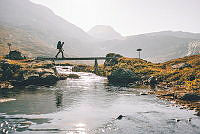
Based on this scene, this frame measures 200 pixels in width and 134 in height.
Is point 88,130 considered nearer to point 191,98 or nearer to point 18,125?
point 18,125

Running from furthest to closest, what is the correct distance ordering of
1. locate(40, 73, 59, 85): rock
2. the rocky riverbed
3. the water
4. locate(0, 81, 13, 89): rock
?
locate(40, 73, 59, 85): rock < locate(0, 81, 13, 89): rock < the rocky riverbed < the water

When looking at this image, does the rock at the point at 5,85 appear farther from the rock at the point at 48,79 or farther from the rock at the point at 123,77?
the rock at the point at 123,77

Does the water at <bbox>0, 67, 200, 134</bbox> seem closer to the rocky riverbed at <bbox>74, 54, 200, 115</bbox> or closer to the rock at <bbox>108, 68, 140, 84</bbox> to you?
the rocky riverbed at <bbox>74, 54, 200, 115</bbox>

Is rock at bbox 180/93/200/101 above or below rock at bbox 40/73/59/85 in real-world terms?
below

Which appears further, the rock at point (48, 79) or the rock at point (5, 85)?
the rock at point (48, 79)

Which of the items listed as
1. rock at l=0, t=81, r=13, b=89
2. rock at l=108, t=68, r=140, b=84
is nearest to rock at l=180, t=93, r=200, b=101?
rock at l=108, t=68, r=140, b=84

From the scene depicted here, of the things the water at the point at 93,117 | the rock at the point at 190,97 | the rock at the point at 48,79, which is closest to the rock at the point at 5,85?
→ the rock at the point at 48,79

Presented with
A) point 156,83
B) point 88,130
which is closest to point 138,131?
point 88,130

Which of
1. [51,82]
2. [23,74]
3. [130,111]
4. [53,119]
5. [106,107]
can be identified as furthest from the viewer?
[51,82]

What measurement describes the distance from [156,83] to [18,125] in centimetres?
5104

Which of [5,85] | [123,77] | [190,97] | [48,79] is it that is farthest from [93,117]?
[123,77]

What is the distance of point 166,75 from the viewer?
7325 cm

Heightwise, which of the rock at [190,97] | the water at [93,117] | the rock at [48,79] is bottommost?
the water at [93,117]

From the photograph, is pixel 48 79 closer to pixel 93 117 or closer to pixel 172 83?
pixel 172 83
